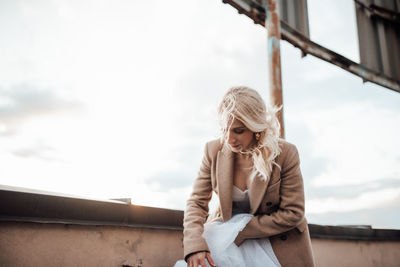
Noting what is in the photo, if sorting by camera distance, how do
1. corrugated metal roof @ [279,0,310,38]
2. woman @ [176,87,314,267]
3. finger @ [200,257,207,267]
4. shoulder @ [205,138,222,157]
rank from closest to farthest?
finger @ [200,257,207,267] < woman @ [176,87,314,267] < shoulder @ [205,138,222,157] < corrugated metal roof @ [279,0,310,38]

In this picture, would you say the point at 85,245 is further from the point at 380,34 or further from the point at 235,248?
the point at 380,34

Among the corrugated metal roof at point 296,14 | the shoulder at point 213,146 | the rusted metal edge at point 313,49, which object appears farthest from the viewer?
the corrugated metal roof at point 296,14

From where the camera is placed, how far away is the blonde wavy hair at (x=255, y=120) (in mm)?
1873

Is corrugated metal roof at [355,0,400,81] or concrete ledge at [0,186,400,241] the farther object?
corrugated metal roof at [355,0,400,81]

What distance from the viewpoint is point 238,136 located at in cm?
193

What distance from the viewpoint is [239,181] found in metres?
2.07

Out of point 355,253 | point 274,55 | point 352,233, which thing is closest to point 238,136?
point 274,55

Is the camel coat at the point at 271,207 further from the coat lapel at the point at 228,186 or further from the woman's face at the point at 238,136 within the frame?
the woman's face at the point at 238,136

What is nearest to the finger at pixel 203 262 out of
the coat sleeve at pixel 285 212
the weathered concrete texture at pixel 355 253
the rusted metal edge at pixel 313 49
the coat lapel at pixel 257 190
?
the coat sleeve at pixel 285 212

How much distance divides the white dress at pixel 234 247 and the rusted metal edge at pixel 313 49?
312 cm

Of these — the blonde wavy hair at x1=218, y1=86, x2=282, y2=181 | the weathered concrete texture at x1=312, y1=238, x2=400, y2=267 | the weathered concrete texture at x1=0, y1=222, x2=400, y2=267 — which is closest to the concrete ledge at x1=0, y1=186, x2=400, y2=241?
the weathered concrete texture at x1=0, y1=222, x2=400, y2=267

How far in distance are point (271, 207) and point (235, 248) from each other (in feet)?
1.16

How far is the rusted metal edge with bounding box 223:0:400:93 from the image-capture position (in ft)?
13.9

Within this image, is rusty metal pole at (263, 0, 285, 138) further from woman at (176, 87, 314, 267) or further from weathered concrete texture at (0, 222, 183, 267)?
weathered concrete texture at (0, 222, 183, 267)
